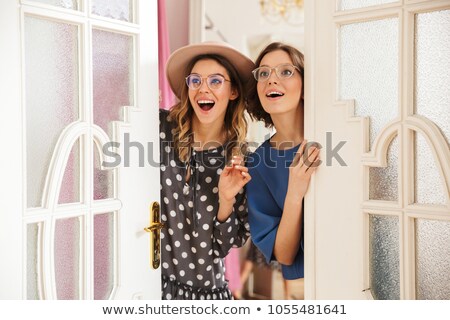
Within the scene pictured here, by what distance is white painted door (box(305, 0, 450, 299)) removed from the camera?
147cm

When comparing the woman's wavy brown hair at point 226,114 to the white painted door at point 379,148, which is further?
the woman's wavy brown hair at point 226,114

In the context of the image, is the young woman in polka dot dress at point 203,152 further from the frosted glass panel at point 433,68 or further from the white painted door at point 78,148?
the frosted glass panel at point 433,68

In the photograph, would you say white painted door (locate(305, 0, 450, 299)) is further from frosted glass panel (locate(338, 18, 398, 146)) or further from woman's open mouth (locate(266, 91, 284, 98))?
woman's open mouth (locate(266, 91, 284, 98))

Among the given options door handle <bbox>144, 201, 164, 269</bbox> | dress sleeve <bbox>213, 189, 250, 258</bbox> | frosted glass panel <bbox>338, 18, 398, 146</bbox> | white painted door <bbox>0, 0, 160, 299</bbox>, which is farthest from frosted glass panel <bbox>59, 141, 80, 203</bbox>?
frosted glass panel <bbox>338, 18, 398, 146</bbox>

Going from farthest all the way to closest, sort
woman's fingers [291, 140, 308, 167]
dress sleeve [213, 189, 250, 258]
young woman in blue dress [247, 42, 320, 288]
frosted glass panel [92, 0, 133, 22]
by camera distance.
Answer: dress sleeve [213, 189, 250, 258] < young woman in blue dress [247, 42, 320, 288] < woman's fingers [291, 140, 308, 167] < frosted glass panel [92, 0, 133, 22]

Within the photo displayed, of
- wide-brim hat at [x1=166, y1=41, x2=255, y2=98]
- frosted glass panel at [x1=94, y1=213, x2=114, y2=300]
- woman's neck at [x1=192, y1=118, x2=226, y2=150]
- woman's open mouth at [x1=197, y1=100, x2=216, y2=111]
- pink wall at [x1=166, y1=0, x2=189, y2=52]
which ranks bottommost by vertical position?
frosted glass panel at [x1=94, y1=213, x2=114, y2=300]

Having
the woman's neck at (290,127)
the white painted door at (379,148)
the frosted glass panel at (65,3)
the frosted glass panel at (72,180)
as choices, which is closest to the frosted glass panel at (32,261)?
the frosted glass panel at (72,180)

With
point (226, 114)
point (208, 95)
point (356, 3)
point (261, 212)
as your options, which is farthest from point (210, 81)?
point (356, 3)

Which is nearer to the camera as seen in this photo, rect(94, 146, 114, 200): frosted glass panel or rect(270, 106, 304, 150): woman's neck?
rect(94, 146, 114, 200): frosted glass panel

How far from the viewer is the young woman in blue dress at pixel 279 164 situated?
5.96 ft

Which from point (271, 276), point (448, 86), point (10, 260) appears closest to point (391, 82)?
point (448, 86)

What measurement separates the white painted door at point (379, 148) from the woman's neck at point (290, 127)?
249 mm

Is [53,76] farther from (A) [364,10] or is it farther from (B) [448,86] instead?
(B) [448,86]

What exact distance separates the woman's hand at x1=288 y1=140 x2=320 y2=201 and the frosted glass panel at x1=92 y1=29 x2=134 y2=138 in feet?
1.86
